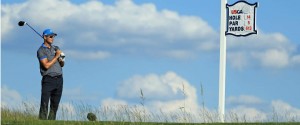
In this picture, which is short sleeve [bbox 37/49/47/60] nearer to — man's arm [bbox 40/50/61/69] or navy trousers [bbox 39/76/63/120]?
man's arm [bbox 40/50/61/69]

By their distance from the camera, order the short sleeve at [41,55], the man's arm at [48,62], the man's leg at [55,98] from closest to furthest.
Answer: the man's arm at [48,62] → the short sleeve at [41,55] → the man's leg at [55,98]

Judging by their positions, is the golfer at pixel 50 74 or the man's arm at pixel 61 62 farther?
the man's arm at pixel 61 62

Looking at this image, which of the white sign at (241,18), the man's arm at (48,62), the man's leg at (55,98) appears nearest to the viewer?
the man's arm at (48,62)

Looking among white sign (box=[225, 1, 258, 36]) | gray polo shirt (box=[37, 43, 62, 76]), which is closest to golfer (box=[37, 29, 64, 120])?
gray polo shirt (box=[37, 43, 62, 76])

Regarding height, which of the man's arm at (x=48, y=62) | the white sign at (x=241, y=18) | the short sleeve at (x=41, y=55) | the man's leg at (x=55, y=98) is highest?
the white sign at (x=241, y=18)

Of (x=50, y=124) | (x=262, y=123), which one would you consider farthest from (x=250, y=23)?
(x=50, y=124)

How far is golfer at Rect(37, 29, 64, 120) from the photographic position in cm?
1238

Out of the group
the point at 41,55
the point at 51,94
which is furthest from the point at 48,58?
the point at 51,94

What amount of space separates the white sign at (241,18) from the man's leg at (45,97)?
528 centimetres

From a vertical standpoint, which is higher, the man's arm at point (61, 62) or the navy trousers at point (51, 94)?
the man's arm at point (61, 62)

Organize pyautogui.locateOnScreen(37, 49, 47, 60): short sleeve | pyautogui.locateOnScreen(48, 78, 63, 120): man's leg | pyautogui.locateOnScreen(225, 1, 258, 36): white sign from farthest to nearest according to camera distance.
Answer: pyautogui.locateOnScreen(225, 1, 258, 36): white sign < pyautogui.locateOnScreen(48, 78, 63, 120): man's leg < pyautogui.locateOnScreen(37, 49, 47, 60): short sleeve

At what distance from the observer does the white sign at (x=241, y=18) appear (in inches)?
613

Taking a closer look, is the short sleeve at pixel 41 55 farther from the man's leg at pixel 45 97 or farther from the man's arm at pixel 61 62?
the man's leg at pixel 45 97

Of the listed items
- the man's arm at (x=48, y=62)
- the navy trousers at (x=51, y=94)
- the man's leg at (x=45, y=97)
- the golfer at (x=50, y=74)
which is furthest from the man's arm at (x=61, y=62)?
the man's leg at (x=45, y=97)
